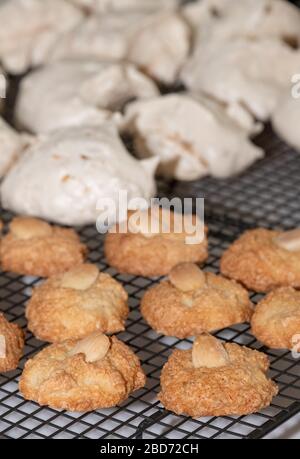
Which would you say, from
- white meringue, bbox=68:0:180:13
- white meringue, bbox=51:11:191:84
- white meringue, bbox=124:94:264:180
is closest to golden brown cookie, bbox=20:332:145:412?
white meringue, bbox=124:94:264:180

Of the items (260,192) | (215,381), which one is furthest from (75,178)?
(215,381)

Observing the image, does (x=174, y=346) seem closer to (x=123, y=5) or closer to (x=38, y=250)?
(x=38, y=250)

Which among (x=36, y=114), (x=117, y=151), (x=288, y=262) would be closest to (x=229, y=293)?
(x=288, y=262)

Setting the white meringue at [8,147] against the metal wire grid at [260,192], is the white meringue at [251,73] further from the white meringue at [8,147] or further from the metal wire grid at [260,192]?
the white meringue at [8,147]

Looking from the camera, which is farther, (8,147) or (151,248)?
(8,147)

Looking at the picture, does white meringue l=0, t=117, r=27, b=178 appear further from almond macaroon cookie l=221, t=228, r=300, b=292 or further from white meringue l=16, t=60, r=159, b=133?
almond macaroon cookie l=221, t=228, r=300, b=292

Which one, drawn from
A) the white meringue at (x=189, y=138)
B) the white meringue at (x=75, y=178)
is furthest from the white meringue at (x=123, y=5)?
the white meringue at (x=75, y=178)

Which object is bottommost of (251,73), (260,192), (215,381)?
(260,192)
